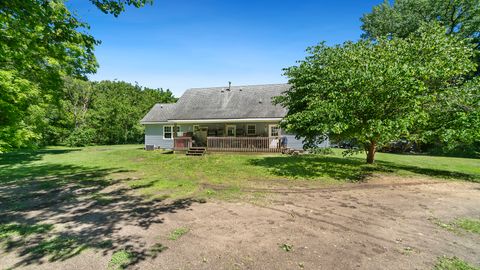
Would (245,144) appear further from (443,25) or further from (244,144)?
(443,25)

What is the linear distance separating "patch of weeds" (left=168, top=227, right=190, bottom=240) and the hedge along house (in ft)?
46.6

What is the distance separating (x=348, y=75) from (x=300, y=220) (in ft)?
23.7

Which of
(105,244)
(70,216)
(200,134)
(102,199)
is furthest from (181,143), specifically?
(105,244)

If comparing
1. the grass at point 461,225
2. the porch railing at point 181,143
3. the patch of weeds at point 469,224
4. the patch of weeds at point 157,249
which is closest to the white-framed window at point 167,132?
the porch railing at point 181,143

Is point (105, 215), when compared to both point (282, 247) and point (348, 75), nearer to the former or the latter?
point (282, 247)

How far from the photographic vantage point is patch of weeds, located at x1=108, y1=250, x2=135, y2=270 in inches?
149

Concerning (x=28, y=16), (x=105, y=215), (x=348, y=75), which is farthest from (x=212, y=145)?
(x=28, y=16)

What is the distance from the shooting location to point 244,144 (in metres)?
19.5

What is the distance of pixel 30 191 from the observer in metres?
8.46

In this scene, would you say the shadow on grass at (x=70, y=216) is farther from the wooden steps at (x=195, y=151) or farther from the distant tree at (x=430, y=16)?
the distant tree at (x=430, y=16)

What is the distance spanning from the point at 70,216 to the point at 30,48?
4.74 metres

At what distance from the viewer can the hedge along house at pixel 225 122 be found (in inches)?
778

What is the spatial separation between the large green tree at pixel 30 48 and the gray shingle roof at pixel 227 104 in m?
12.9

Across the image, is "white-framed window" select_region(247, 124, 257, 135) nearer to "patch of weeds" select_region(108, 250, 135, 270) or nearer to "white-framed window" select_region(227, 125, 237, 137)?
"white-framed window" select_region(227, 125, 237, 137)
